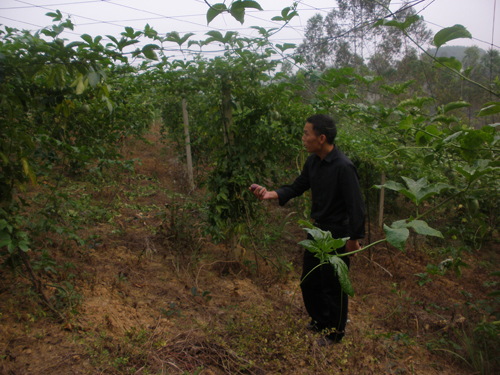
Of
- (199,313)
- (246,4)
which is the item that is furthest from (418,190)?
(199,313)

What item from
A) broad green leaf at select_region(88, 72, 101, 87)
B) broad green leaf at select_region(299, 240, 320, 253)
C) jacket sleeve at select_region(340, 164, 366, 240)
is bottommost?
jacket sleeve at select_region(340, 164, 366, 240)

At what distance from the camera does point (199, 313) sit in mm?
2592

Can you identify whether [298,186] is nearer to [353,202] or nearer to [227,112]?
[353,202]

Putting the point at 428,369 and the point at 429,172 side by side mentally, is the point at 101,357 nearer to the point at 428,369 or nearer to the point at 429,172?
the point at 428,369

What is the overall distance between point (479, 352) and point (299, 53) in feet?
8.17

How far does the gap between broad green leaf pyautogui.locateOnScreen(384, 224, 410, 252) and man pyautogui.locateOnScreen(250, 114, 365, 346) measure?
129 cm

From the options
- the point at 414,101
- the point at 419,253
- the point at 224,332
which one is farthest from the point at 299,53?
the point at 419,253

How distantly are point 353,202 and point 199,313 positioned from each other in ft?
4.65

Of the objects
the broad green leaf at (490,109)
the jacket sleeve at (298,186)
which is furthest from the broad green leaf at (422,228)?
the jacket sleeve at (298,186)

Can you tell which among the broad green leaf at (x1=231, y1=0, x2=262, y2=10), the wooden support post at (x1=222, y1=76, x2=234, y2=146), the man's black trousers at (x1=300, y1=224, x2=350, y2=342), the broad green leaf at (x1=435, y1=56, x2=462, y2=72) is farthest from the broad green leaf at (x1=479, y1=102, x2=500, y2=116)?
the wooden support post at (x1=222, y1=76, x2=234, y2=146)

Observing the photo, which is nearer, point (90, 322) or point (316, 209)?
point (90, 322)

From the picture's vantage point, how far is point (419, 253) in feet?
13.7

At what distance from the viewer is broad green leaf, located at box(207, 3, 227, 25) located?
3.01 ft

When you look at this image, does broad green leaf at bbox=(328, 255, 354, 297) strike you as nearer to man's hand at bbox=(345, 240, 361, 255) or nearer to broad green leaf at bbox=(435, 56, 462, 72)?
broad green leaf at bbox=(435, 56, 462, 72)
